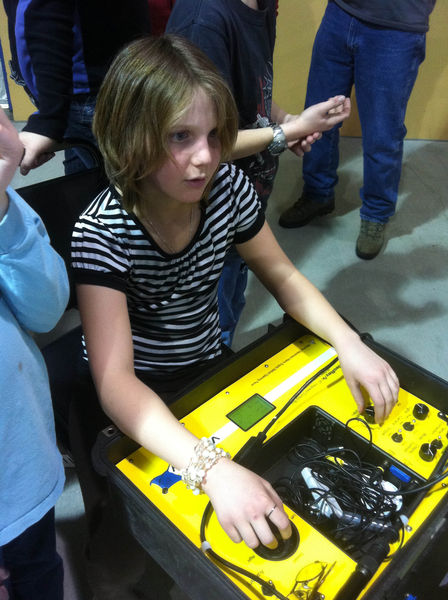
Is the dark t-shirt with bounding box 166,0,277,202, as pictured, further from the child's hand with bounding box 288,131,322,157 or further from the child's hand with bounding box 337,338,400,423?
the child's hand with bounding box 337,338,400,423

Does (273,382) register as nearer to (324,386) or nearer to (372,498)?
(324,386)

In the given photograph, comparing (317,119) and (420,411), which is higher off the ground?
(317,119)

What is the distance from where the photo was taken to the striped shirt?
790 mm

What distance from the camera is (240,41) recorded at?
0.99 m

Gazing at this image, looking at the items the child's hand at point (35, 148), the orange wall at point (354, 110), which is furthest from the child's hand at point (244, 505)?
the orange wall at point (354, 110)

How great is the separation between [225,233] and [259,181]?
33 centimetres

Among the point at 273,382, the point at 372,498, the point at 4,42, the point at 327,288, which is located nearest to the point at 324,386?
the point at 273,382

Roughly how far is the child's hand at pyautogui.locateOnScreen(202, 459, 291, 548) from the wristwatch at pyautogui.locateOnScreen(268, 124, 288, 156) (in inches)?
28.1

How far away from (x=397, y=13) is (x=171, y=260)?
4.64 ft

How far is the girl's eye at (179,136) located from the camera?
0.73m

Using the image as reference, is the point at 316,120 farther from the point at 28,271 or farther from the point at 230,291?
the point at 28,271

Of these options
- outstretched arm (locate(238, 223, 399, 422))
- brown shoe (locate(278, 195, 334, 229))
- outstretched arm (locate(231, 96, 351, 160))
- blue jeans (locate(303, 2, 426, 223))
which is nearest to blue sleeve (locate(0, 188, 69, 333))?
outstretched arm (locate(238, 223, 399, 422))

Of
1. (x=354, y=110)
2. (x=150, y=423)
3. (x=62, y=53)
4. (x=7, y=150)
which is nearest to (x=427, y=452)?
(x=150, y=423)

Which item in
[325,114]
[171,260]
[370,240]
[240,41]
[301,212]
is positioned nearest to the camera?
[171,260]
